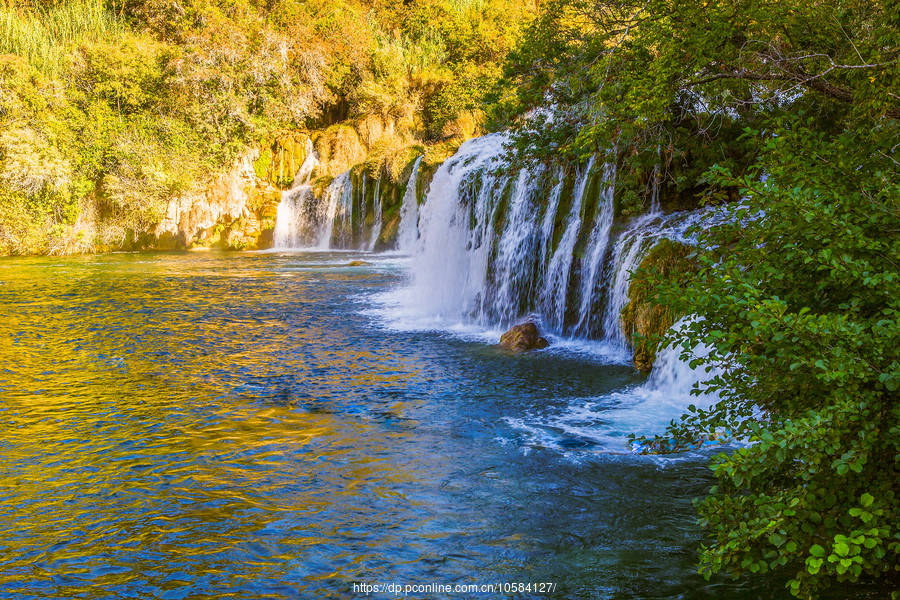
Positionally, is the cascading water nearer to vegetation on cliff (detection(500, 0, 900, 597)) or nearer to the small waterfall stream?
the small waterfall stream

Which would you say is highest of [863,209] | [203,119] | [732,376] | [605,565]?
[203,119]

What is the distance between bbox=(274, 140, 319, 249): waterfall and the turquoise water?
2078 centimetres

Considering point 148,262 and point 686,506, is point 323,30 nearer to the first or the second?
point 148,262

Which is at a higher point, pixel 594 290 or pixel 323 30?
pixel 323 30

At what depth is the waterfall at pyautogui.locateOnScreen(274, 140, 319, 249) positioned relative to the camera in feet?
109

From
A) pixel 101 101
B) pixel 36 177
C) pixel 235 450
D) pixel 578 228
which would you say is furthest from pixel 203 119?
pixel 235 450

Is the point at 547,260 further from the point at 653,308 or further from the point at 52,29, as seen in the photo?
the point at 52,29

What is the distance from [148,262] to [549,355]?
2117cm

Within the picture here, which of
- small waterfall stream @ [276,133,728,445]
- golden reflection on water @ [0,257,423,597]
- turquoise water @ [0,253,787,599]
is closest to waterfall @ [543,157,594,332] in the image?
small waterfall stream @ [276,133,728,445]

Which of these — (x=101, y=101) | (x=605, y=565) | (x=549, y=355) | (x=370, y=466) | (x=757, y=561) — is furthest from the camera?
(x=101, y=101)

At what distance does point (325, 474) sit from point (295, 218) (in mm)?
28264

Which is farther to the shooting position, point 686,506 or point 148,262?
point 148,262

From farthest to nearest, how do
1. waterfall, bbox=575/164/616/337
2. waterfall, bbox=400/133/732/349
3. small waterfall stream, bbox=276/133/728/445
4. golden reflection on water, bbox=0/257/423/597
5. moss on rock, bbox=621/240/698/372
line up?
waterfall, bbox=575/164/616/337
waterfall, bbox=400/133/732/349
moss on rock, bbox=621/240/698/372
small waterfall stream, bbox=276/133/728/445
golden reflection on water, bbox=0/257/423/597

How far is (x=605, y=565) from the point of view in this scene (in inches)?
192
